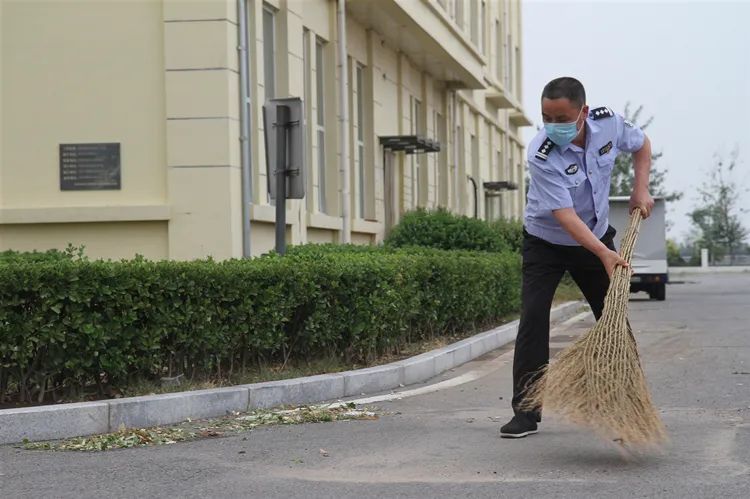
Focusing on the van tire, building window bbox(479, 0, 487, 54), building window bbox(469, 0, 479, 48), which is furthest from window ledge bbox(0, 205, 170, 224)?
building window bbox(479, 0, 487, 54)

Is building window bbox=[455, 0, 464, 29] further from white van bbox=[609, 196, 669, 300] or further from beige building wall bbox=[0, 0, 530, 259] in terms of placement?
beige building wall bbox=[0, 0, 530, 259]

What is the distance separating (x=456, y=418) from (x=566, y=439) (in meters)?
1.18

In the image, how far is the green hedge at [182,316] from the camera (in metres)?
7.05

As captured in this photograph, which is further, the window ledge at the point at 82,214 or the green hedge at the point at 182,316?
the window ledge at the point at 82,214

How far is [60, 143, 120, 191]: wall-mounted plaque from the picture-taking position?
11.8m

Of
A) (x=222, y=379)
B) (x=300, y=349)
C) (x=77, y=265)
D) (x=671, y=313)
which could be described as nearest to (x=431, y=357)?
(x=300, y=349)

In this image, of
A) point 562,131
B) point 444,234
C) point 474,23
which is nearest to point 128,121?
point 562,131

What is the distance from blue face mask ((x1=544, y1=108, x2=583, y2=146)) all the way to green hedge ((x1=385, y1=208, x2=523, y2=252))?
12.4m

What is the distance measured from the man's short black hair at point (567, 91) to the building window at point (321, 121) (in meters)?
11.3

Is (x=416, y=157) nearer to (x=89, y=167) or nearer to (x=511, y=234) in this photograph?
(x=511, y=234)

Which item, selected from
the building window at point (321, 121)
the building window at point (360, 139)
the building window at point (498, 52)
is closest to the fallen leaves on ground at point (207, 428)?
the building window at point (321, 121)

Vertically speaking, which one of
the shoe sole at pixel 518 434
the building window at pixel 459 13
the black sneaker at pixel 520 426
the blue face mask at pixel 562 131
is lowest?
the shoe sole at pixel 518 434

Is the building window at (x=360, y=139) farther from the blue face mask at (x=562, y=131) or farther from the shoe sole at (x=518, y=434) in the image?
the blue face mask at (x=562, y=131)

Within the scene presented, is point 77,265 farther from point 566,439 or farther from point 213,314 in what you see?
point 566,439
